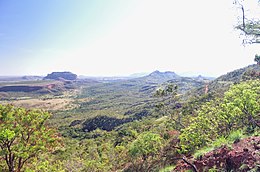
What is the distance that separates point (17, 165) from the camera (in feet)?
34.2

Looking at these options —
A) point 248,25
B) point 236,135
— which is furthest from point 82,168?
point 248,25

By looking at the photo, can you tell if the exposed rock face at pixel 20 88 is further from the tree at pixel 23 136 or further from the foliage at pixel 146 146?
the tree at pixel 23 136

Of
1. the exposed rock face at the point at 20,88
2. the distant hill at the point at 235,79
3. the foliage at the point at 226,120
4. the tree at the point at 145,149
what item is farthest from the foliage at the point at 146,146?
the exposed rock face at the point at 20,88

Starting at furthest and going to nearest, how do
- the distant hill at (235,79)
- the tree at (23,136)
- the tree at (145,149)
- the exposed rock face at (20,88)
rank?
1. the exposed rock face at (20,88)
2. the distant hill at (235,79)
3. the tree at (145,149)
4. the tree at (23,136)

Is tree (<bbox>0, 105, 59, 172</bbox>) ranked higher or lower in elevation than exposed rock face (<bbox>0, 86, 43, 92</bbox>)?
higher

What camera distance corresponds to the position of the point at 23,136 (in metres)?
9.72

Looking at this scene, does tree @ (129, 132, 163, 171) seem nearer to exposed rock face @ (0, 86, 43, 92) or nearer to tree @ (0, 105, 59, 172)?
tree @ (0, 105, 59, 172)

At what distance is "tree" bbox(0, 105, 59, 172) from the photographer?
29.7 feet

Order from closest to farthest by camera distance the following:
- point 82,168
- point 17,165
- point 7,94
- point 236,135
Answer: point 236,135 → point 17,165 → point 82,168 → point 7,94

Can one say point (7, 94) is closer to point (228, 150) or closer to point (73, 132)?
point (73, 132)

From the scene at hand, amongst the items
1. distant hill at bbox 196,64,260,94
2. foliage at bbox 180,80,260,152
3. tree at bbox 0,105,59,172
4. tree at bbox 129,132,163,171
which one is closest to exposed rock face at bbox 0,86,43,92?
distant hill at bbox 196,64,260,94

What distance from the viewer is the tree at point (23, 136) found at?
29.7 ft

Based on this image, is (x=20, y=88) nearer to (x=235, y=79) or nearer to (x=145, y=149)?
(x=235, y=79)

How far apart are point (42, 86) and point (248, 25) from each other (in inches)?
7342
